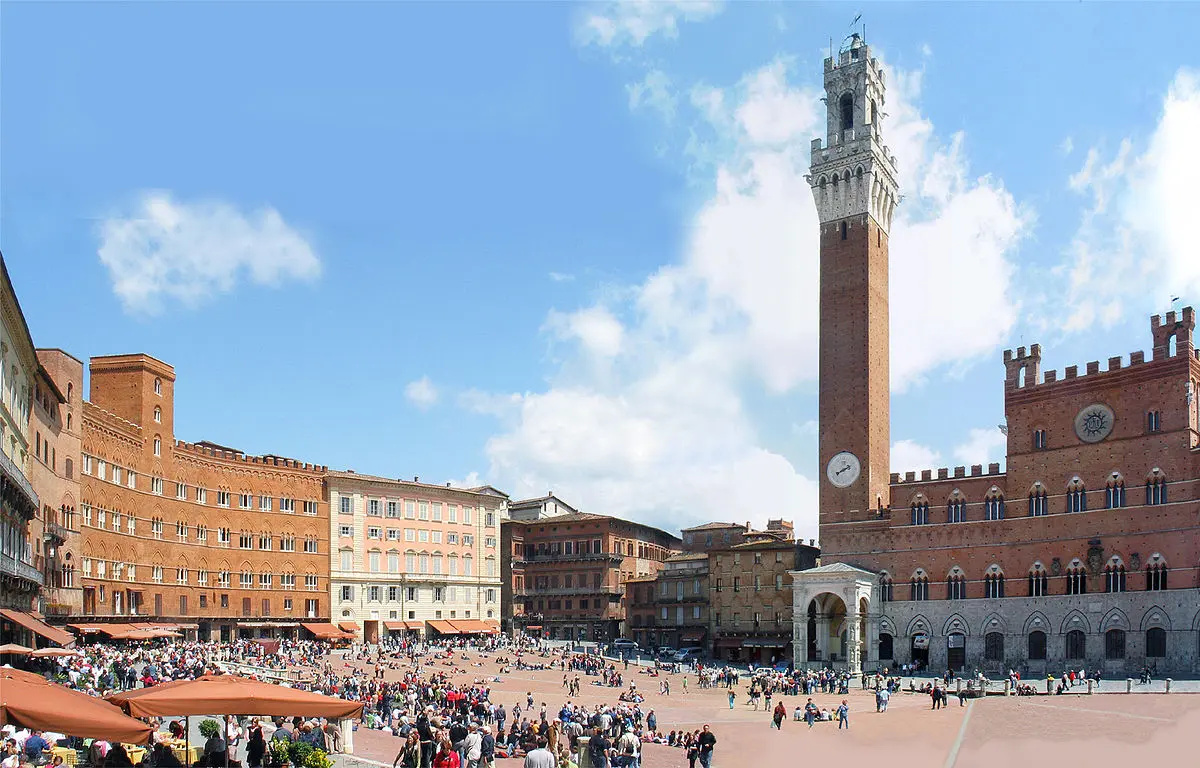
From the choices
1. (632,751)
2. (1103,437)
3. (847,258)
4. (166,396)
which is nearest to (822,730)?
(632,751)

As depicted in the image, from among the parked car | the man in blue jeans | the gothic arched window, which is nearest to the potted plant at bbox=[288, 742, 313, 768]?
the man in blue jeans

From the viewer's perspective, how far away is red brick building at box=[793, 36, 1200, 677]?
59875mm

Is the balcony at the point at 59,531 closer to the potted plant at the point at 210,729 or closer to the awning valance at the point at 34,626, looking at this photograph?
the awning valance at the point at 34,626

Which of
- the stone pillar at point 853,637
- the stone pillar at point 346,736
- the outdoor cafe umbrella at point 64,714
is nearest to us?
the outdoor cafe umbrella at point 64,714

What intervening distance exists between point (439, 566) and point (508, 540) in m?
11.7

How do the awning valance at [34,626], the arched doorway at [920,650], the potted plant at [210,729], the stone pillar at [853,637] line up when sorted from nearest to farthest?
the potted plant at [210,729] < the awning valance at [34,626] < the arched doorway at [920,650] < the stone pillar at [853,637]

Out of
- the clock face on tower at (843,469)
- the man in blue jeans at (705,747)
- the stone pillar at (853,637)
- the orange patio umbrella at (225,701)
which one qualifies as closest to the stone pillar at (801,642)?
the stone pillar at (853,637)

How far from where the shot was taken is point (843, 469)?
73250 millimetres

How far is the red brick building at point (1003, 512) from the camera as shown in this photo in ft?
196

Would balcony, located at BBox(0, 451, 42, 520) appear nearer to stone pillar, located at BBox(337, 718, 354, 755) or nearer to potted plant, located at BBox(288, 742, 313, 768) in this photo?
stone pillar, located at BBox(337, 718, 354, 755)

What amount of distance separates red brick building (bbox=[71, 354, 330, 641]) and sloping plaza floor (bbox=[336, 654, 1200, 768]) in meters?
24.9

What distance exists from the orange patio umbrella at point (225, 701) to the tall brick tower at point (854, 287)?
5725cm

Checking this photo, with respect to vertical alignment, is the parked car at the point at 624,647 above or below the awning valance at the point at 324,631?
below

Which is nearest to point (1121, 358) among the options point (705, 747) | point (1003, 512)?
point (1003, 512)
